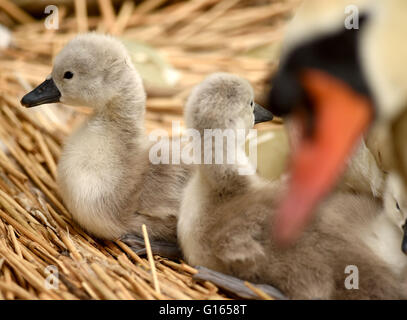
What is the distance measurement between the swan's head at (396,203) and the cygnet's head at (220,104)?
0.33 meters

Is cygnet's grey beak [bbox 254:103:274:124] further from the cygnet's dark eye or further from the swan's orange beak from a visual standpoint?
the swan's orange beak

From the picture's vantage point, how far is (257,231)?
1144 millimetres

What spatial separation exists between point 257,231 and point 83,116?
1.06 m

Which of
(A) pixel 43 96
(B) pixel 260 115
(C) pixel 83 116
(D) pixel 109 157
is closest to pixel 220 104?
(B) pixel 260 115

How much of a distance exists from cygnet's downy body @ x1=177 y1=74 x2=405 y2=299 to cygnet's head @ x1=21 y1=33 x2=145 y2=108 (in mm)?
256

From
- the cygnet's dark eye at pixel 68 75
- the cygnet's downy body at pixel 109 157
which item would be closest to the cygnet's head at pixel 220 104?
the cygnet's downy body at pixel 109 157

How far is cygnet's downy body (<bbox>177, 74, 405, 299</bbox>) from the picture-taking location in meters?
1.09

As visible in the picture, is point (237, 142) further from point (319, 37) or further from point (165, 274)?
point (319, 37)

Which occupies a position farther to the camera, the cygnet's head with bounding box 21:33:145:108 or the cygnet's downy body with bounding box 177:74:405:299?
the cygnet's head with bounding box 21:33:145:108

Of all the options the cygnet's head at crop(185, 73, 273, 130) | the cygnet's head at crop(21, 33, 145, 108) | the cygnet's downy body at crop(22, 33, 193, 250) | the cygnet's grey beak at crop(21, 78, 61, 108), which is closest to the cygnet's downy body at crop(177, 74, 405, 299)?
the cygnet's head at crop(185, 73, 273, 130)

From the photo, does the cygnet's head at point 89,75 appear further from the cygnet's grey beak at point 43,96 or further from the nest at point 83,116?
the nest at point 83,116

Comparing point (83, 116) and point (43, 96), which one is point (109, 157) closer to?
point (43, 96)
